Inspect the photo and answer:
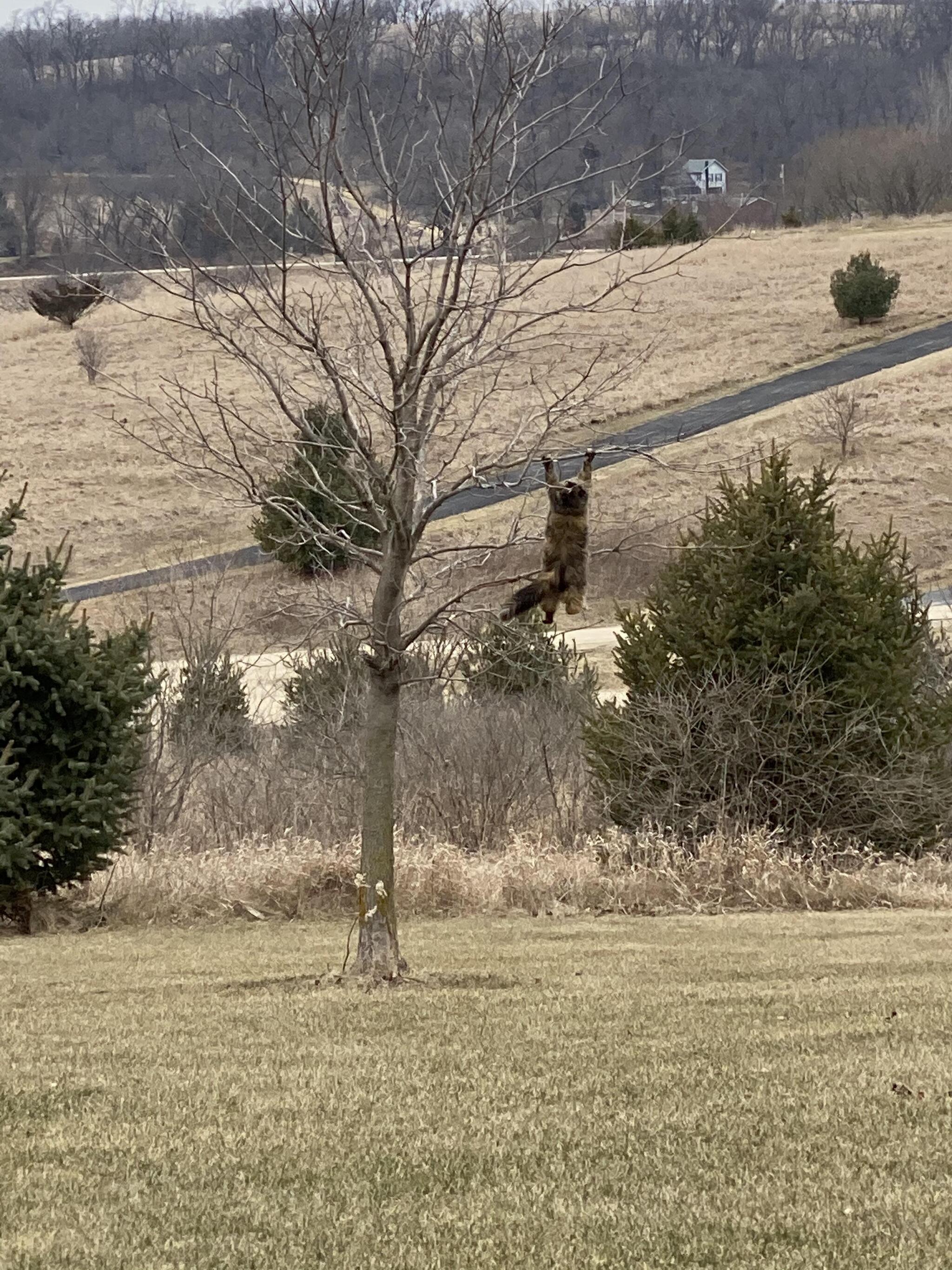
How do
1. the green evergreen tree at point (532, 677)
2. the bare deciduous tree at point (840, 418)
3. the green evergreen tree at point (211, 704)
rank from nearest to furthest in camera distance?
the green evergreen tree at point (532, 677) < the green evergreen tree at point (211, 704) < the bare deciduous tree at point (840, 418)

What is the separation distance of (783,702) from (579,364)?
111ft

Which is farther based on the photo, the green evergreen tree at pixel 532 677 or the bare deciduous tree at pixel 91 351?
the bare deciduous tree at pixel 91 351

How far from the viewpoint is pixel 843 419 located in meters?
39.8

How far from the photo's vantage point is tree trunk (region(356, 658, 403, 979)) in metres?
8.37

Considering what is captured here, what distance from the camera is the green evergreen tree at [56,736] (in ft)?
39.5

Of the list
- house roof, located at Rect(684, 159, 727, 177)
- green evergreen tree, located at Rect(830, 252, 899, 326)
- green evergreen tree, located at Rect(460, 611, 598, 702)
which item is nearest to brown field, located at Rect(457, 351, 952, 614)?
house roof, located at Rect(684, 159, 727, 177)

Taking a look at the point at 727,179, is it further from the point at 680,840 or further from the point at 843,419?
the point at 680,840

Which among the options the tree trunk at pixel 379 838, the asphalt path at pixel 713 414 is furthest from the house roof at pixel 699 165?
the asphalt path at pixel 713 414

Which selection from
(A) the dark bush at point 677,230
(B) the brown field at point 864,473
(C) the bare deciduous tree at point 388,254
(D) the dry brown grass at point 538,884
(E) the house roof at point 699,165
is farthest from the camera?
(B) the brown field at point 864,473

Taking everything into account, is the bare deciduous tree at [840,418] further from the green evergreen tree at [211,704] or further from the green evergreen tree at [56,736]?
the green evergreen tree at [56,736]

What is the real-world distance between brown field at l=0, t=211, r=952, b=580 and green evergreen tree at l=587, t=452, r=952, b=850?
16.9m

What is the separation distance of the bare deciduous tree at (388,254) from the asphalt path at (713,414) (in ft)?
57.9

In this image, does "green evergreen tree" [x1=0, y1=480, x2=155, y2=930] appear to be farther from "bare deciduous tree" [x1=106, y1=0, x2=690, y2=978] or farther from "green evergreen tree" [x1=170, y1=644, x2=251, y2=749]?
"green evergreen tree" [x1=170, y1=644, x2=251, y2=749]

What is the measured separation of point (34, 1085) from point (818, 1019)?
342cm
